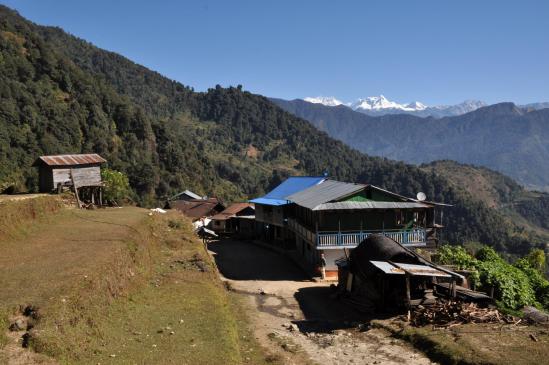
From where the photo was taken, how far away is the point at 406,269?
22.2m

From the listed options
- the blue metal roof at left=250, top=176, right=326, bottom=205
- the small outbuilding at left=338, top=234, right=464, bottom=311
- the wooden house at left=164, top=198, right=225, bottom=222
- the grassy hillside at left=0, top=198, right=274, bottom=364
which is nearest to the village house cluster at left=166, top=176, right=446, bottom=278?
the blue metal roof at left=250, top=176, right=326, bottom=205

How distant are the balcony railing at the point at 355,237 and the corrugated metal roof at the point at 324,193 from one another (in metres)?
2.23

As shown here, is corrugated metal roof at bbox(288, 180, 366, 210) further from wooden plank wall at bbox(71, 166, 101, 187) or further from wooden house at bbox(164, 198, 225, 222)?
wooden house at bbox(164, 198, 225, 222)

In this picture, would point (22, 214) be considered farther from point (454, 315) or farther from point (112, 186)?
point (112, 186)

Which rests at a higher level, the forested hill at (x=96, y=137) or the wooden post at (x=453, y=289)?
the forested hill at (x=96, y=137)

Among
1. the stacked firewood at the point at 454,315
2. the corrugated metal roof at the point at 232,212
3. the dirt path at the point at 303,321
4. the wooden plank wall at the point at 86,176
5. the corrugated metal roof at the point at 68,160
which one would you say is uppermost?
the corrugated metal roof at the point at 68,160

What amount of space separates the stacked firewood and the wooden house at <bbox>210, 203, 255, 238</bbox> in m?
34.6

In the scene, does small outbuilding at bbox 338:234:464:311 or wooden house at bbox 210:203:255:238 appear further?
wooden house at bbox 210:203:255:238

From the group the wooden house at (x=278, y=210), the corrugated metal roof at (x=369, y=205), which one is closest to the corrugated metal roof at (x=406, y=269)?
the corrugated metal roof at (x=369, y=205)

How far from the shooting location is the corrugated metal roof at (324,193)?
33.3 metres

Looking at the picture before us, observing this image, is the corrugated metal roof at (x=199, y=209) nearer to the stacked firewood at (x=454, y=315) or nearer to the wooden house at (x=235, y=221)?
the wooden house at (x=235, y=221)

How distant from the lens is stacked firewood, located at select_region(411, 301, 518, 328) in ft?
66.6

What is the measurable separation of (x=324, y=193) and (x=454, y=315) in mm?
17217

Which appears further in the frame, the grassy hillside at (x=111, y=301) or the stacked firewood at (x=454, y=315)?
the stacked firewood at (x=454, y=315)
